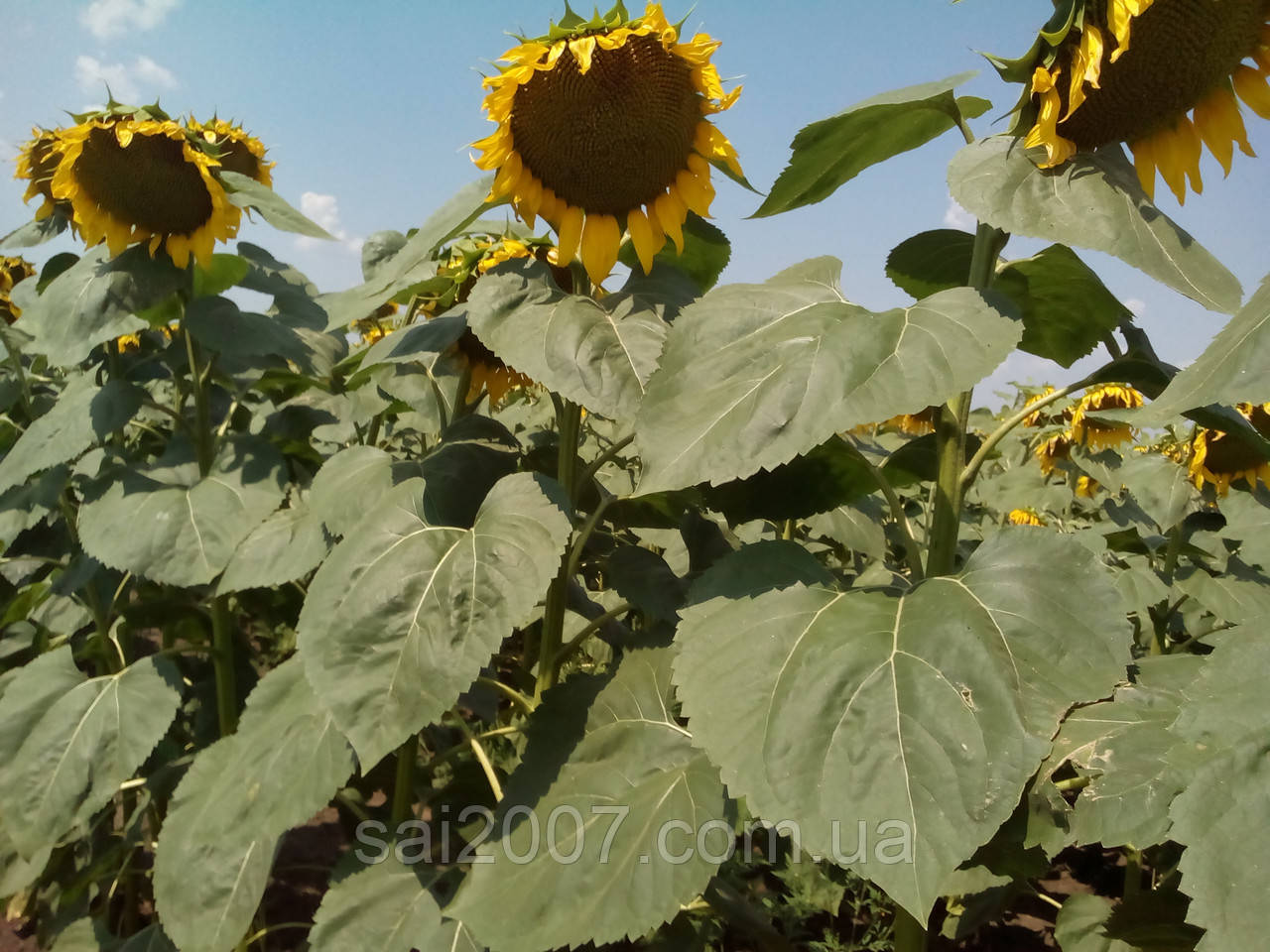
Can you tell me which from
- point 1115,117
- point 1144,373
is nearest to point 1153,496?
point 1144,373

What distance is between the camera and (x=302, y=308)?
6.94 ft

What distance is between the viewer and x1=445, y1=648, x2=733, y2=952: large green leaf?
1.02 meters

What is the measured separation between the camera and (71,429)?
197 centimetres

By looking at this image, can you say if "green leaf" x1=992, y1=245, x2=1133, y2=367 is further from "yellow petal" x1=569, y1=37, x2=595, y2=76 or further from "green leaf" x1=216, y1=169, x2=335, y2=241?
"green leaf" x1=216, y1=169, x2=335, y2=241

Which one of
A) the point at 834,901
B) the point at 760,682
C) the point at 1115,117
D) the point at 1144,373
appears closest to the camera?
the point at 760,682

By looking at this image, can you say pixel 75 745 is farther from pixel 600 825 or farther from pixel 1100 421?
pixel 1100 421

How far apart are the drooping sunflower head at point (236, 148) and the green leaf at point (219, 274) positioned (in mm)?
394

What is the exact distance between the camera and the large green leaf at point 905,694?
2.68 feet

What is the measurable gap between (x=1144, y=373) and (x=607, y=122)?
0.85 meters

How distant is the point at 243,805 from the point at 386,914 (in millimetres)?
288

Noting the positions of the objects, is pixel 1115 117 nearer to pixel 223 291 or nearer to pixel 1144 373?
pixel 1144 373

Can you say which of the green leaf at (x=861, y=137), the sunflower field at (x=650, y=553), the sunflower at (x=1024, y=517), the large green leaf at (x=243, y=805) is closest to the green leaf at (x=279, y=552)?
the sunflower field at (x=650, y=553)

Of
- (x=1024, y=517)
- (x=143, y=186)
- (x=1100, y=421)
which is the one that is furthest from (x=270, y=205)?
(x=1024, y=517)

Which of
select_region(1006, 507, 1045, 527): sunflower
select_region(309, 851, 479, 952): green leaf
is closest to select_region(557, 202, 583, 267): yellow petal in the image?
select_region(309, 851, 479, 952): green leaf
